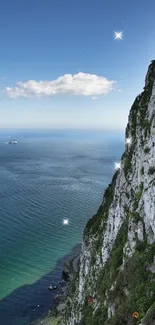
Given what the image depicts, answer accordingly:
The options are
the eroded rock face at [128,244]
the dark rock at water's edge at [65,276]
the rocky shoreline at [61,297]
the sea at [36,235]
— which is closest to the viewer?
the eroded rock face at [128,244]

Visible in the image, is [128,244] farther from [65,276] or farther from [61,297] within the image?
[65,276]

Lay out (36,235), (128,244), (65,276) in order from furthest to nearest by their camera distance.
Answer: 1. (36,235)
2. (65,276)
3. (128,244)

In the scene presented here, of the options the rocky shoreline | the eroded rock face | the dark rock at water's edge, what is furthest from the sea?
the eroded rock face

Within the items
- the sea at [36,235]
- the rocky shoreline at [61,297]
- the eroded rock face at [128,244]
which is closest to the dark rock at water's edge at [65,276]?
the rocky shoreline at [61,297]

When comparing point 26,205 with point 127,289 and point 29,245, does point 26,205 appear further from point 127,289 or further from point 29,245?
point 127,289

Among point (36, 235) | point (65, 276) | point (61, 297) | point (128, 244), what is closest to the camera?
point (128, 244)

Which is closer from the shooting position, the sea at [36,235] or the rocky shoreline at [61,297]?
the rocky shoreline at [61,297]

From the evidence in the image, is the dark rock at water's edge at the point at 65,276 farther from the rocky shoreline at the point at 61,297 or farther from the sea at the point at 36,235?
the sea at the point at 36,235

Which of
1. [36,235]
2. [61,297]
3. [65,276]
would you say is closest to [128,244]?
[61,297]

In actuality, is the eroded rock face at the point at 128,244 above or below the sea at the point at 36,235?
above
